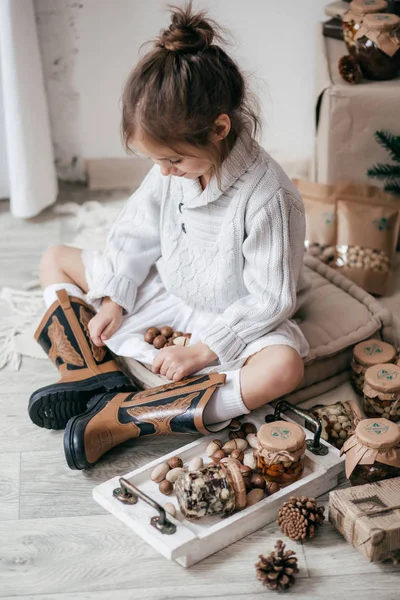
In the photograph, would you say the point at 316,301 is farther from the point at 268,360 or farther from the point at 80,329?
the point at 80,329

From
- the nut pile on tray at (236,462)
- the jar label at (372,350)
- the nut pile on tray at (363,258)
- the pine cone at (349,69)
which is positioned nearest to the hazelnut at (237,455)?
the nut pile on tray at (236,462)

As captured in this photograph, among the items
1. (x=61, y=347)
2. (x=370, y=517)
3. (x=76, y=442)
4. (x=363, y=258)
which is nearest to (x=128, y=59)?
(x=363, y=258)

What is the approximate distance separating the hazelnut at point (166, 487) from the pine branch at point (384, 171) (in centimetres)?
90

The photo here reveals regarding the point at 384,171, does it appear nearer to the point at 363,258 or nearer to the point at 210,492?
the point at 363,258

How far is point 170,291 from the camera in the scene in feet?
5.16

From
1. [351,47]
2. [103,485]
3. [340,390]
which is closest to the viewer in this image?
[103,485]

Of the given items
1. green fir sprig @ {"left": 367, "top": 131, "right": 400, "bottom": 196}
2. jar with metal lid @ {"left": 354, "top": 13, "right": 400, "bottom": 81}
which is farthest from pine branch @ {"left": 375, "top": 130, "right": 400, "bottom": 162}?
jar with metal lid @ {"left": 354, "top": 13, "right": 400, "bottom": 81}

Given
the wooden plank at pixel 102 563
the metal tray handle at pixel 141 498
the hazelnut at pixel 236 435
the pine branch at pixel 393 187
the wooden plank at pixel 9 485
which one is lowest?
the wooden plank at pixel 9 485

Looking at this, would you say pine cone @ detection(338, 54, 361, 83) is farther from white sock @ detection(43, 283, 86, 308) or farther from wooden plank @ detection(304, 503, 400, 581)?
wooden plank @ detection(304, 503, 400, 581)

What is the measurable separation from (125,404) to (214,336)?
19cm

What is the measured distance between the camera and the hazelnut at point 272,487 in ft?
4.23

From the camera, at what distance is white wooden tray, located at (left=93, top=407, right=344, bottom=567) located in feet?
3.93

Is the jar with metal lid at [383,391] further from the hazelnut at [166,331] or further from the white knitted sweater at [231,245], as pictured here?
the hazelnut at [166,331]

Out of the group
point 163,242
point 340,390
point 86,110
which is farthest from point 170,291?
point 86,110
